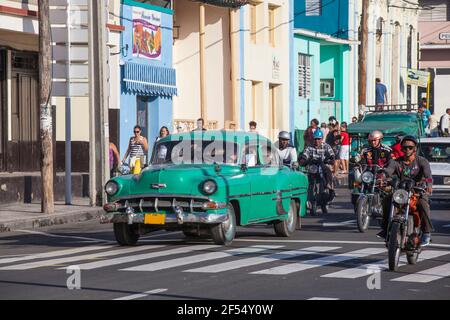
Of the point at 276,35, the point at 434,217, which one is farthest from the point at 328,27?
the point at 434,217

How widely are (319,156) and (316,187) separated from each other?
673 mm

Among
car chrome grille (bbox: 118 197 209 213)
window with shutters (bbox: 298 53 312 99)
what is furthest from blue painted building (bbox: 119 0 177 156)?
car chrome grille (bbox: 118 197 209 213)

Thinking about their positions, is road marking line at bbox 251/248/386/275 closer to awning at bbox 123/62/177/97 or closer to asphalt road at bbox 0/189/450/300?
asphalt road at bbox 0/189/450/300

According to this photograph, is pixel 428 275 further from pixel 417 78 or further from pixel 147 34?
pixel 417 78

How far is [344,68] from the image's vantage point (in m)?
55.1

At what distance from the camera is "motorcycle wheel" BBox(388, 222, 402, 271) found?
14.6 metres

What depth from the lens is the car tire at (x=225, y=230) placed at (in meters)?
17.7

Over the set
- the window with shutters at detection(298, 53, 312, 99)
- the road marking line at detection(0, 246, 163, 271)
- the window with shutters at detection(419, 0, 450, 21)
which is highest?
the window with shutters at detection(419, 0, 450, 21)

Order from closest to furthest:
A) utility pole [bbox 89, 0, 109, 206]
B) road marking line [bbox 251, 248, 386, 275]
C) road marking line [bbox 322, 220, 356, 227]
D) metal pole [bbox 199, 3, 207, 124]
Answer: road marking line [bbox 251, 248, 386, 275] < road marking line [bbox 322, 220, 356, 227] < utility pole [bbox 89, 0, 109, 206] < metal pole [bbox 199, 3, 207, 124]

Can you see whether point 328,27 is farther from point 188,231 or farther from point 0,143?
point 188,231

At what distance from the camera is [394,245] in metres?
14.6

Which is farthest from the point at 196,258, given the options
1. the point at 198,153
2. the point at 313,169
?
the point at 313,169

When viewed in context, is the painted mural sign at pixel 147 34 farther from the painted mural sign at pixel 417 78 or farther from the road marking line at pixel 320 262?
the painted mural sign at pixel 417 78

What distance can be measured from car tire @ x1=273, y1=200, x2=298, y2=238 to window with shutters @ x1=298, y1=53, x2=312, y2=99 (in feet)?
96.3
